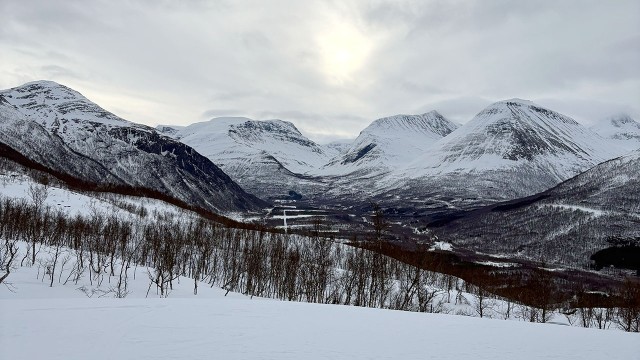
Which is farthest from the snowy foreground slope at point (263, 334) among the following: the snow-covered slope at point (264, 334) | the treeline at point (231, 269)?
the treeline at point (231, 269)

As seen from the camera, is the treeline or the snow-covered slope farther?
the treeline

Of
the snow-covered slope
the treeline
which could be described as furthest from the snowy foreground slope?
the treeline

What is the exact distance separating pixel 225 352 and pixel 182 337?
1977 mm

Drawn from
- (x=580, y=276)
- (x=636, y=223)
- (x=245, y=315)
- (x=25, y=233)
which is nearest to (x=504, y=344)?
(x=245, y=315)

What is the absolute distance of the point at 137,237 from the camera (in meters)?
83.6

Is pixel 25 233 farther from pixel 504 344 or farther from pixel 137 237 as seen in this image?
pixel 504 344

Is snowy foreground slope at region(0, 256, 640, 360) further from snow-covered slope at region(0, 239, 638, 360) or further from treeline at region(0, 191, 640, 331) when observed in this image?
treeline at region(0, 191, 640, 331)

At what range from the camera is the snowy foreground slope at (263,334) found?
43.6 feet

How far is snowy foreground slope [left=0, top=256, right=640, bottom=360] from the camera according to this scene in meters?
13.3

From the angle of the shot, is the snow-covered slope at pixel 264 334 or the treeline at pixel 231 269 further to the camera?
the treeline at pixel 231 269

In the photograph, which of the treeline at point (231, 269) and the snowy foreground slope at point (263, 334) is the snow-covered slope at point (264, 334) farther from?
the treeline at point (231, 269)

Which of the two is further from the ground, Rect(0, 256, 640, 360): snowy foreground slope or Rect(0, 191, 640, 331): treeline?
Rect(0, 256, 640, 360): snowy foreground slope

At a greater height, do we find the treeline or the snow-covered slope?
the snow-covered slope

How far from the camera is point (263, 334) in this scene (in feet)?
50.8
